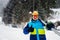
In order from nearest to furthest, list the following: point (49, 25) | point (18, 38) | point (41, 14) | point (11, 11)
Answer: point (49, 25)
point (18, 38)
point (41, 14)
point (11, 11)

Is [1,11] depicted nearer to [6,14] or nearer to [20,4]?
[6,14]

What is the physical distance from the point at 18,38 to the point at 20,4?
22750mm

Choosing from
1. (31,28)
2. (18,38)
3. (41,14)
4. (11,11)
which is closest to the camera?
(31,28)

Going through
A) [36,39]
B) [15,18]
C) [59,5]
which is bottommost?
[36,39]

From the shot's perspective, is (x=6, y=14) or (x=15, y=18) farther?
(x=6, y=14)

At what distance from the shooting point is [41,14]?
109 feet

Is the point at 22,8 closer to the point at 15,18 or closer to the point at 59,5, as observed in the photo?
the point at 15,18

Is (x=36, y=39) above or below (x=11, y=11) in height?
below

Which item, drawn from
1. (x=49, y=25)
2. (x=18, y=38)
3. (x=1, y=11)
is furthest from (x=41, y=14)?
(x=49, y=25)

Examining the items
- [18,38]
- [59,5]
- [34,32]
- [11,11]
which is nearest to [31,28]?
[34,32]

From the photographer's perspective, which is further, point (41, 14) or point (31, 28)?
point (41, 14)

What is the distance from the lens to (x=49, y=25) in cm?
700

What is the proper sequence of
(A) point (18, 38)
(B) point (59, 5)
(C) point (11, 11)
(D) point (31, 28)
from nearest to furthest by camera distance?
(D) point (31, 28), (A) point (18, 38), (C) point (11, 11), (B) point (59, 5)

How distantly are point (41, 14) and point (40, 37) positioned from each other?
26.7 meters
